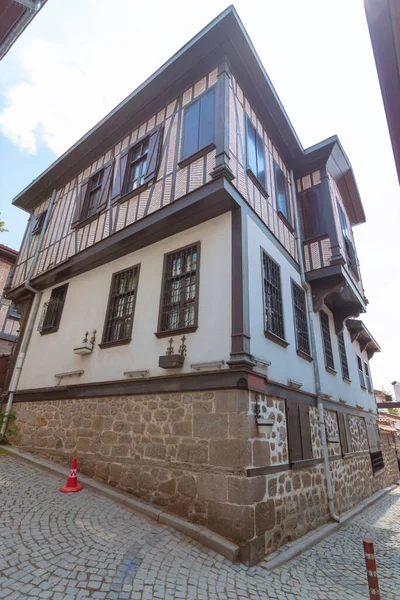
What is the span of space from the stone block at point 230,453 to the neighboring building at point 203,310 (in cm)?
2

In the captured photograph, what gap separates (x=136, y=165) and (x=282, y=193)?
4137mm

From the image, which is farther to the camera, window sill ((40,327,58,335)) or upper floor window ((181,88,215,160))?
window sill ((40,327,58,335))

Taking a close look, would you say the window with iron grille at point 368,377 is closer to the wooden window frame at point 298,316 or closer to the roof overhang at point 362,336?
the roof overhang at point 362,336

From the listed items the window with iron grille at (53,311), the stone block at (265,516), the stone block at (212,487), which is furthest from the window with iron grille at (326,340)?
the window with iron grille at (53,311)

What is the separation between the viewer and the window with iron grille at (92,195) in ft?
30.4

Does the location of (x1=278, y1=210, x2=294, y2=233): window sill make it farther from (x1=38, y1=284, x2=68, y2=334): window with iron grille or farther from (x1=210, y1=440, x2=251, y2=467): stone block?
(x1=38, y1=284, x2=68, y2=334): window with iron grille

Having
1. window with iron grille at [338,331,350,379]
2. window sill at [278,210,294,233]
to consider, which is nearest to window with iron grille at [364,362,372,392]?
window with iron grille at [338,331,350,379]

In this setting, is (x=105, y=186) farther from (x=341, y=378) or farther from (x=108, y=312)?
(x=341, y=378)

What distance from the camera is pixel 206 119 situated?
6914 millimetres

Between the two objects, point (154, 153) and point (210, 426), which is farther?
point (154, 153)

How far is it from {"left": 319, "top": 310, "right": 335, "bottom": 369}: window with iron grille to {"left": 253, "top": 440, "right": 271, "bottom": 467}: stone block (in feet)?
14.9

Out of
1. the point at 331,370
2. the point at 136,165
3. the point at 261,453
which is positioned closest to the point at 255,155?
the point at 136,165

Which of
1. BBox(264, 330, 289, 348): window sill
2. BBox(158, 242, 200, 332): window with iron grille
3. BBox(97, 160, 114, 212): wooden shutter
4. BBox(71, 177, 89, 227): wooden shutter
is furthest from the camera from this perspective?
BBox(71, 177, 89, 227): wooden shutter

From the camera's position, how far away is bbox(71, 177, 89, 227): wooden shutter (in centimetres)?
945
